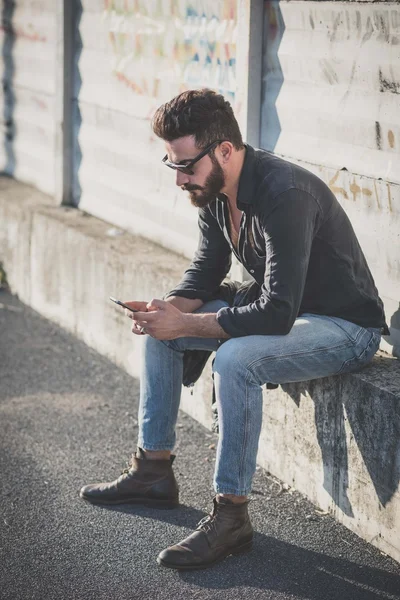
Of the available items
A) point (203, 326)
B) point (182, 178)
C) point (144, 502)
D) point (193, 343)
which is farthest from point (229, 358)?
point (144, 502)

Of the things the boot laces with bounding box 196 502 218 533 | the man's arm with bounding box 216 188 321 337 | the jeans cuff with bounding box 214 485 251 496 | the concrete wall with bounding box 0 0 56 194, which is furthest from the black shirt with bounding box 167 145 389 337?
the concrete wall with bounding box 0 0 56 194

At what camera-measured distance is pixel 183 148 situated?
3682mm

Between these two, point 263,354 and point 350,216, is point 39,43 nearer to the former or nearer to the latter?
point 350,216

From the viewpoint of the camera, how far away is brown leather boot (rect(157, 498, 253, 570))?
358 cm

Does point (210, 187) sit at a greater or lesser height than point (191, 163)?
lesser

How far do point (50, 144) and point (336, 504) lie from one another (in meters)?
4.11

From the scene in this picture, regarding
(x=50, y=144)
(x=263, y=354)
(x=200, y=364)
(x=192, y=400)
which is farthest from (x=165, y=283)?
(x=50, y=144)

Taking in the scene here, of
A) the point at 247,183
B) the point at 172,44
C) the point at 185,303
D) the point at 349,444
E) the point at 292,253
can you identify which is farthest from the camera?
the point at 172,44

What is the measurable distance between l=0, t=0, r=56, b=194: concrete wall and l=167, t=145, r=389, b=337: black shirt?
3477 millimetres

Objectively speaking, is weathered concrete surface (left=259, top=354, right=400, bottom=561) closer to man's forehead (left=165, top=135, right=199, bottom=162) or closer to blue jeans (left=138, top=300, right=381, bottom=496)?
blue jeans (left=138, top=300, right=381, bottom=496)

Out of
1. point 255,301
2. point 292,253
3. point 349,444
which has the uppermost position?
point 292,253

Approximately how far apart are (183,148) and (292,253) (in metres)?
0.60

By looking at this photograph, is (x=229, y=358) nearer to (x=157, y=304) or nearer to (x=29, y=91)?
(x=157, y=304)

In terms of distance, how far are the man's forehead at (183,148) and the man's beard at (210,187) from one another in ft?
0.29
